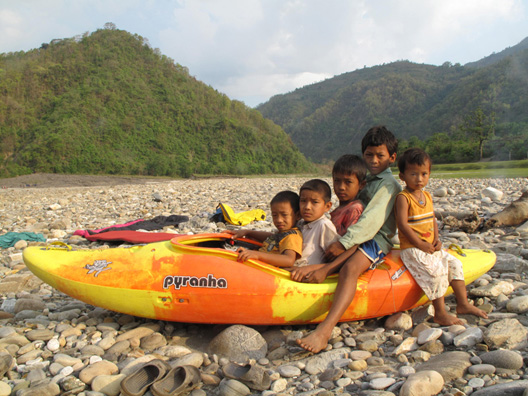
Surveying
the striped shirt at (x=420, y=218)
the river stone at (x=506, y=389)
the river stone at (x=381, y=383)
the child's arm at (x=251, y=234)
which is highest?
the striped shirt at (x=420, y=218)

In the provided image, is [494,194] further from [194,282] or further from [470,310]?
[194,282]

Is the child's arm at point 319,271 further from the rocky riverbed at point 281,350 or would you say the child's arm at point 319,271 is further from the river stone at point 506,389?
the river stone at point 506,389

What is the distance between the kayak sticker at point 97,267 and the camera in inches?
119

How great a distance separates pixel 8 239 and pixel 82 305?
3.23m

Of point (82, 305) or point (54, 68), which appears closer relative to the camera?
point (82, 305)

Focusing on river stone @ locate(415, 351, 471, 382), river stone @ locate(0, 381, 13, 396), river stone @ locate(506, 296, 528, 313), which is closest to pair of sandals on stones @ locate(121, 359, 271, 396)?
river stone @ locate(0, 381, 13, 396)

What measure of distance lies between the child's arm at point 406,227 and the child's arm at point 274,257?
33.1 inches

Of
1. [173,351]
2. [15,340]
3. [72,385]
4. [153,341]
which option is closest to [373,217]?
[173,351]

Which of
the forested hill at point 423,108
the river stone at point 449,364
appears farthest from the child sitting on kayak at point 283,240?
the forested hill at point 423,108

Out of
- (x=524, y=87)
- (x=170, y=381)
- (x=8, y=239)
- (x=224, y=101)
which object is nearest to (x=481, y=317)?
(x=170, y=381)

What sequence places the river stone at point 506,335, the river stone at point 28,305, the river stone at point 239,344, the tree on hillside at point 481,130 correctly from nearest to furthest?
the river stone at point 506,335, the river stone at point 239,344, the river stone at point 28,305, the tree on hillside at point 481,130

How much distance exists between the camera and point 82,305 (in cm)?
355

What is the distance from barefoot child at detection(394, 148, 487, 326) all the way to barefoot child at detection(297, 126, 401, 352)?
0.42 ft

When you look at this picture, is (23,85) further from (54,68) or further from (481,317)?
(481,317)
